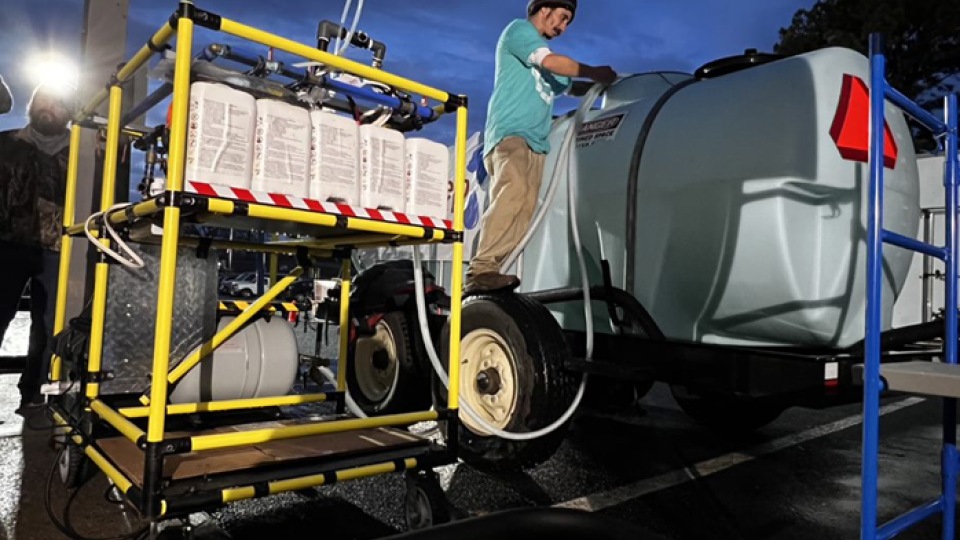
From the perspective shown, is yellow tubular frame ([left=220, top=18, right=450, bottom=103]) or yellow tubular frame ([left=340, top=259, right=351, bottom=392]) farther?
yellow tubular frame ([left=340, top=259, right=351, bottom=392])

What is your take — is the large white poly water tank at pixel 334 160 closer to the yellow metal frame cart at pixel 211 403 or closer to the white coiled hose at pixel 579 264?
the yellow metal frame cart at pixel 211 403

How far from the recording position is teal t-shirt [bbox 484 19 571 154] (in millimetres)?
3971

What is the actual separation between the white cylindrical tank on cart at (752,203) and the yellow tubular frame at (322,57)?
134cm

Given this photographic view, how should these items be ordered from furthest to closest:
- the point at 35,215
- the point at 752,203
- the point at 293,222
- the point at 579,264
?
the point at 35,215 → the point at 579,264 → the point at 752,203 → the point at 293,222

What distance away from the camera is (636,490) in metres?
3.72

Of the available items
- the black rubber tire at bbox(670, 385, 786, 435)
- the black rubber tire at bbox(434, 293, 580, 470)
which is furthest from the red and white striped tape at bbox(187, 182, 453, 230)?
the black rubber tire at bbox(670, 385, 786, 435)

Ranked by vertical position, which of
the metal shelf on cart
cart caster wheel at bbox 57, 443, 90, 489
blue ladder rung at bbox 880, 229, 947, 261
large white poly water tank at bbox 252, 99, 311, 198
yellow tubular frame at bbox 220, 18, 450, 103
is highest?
yellow tubular frame at bbox 220, 18, 450, 103

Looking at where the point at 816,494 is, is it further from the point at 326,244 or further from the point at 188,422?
the point at 188,422

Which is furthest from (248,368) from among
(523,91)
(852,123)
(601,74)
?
(852,123)

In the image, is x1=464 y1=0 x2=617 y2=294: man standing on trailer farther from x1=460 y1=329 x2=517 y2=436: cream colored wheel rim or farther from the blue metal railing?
the blue metal railing

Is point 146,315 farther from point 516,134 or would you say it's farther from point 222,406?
point 516,134

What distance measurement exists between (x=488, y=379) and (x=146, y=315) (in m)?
1.86

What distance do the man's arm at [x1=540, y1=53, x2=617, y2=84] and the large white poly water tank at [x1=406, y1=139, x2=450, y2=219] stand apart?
0.97m

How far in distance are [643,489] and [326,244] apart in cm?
223
